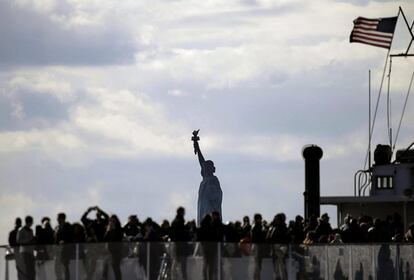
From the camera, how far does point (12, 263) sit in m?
61.1

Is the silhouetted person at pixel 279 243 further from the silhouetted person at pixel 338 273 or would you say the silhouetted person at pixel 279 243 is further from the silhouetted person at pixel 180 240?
the silhouetted person at pixel 180 240

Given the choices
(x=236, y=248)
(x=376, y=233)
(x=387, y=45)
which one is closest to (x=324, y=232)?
(x=376, y=233)

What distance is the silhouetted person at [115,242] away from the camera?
2368 inches

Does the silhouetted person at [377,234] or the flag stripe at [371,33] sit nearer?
the silhouetted person at [377,234]

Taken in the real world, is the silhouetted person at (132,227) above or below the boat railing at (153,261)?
above

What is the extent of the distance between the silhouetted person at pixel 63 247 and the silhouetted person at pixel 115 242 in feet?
3.05

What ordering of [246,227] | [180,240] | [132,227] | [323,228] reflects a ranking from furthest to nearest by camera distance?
[323,228]
[246,227]
[132,227]
[180,240]

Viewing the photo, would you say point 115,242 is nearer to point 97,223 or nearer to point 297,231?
point 97,223

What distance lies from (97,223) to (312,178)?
22879mm

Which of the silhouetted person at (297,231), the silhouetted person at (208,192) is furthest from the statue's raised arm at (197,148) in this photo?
the silhouetted person at (297,231)

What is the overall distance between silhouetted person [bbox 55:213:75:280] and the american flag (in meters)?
22.9

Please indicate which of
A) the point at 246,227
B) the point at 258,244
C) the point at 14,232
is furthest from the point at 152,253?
the point at 246,227

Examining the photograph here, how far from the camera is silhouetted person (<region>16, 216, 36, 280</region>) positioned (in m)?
60.6

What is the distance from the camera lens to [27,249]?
60594 millimetres
